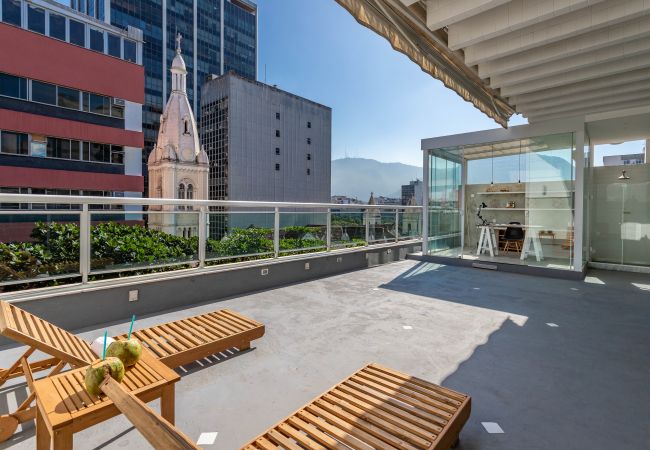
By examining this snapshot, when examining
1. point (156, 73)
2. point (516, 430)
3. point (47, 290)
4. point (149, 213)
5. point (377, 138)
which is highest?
point (156, 73)

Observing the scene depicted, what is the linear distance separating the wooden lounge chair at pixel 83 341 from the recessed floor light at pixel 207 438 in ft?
2.58

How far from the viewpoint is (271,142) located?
44.5m

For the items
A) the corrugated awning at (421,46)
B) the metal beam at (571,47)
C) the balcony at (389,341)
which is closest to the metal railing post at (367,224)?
the balcony at (389,341)

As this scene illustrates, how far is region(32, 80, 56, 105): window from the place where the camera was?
22.7m

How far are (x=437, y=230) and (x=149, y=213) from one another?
6972mm

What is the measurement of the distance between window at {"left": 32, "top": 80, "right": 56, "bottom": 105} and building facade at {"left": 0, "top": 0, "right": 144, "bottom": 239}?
0.17 ft

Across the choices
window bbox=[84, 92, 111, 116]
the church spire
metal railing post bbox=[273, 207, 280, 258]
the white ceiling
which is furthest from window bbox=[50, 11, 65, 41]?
the white ceiling

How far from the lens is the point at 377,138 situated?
38.8 meters

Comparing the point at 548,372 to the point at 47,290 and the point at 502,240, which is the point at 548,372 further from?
the point at 502,240

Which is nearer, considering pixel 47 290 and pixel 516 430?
pixel 516 430

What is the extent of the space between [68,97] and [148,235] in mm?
25301

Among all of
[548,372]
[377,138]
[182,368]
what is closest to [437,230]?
[548,372]

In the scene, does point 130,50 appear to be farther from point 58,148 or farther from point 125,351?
point 125,351

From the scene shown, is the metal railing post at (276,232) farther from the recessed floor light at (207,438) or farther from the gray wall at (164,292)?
the recessed floor light at (207,438)
